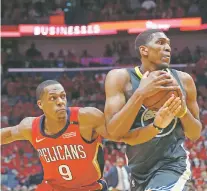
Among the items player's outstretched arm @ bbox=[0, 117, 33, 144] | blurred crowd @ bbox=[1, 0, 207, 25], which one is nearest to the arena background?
blurred crowd @ bbox=[1, 0, 207, 25]

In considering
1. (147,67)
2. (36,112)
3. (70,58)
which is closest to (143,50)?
(147,67)

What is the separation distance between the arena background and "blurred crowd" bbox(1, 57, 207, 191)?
0.09 ft

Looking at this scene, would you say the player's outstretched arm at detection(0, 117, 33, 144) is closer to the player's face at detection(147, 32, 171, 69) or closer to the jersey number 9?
the jersey number 9

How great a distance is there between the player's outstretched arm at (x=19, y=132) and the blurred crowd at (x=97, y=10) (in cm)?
1102

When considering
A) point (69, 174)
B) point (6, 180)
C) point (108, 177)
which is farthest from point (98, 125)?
point (6, 180)

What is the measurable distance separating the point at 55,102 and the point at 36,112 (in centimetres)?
995

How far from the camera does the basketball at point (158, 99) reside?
10.1 ft

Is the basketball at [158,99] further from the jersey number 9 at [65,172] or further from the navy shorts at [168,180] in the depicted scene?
the jersey number 9 at [65,172]

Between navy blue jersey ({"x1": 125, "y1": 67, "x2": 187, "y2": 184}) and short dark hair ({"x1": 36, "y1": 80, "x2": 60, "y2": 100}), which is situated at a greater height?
short dark hair ({"x1": 36, "y1": 80, "x2": 60, "y2": 100})

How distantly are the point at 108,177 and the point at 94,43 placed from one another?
29.0ft

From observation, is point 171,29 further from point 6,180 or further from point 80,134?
point 80,134

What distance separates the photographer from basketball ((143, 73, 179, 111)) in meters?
3.08

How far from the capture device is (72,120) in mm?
4059

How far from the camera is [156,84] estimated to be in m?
3.02
